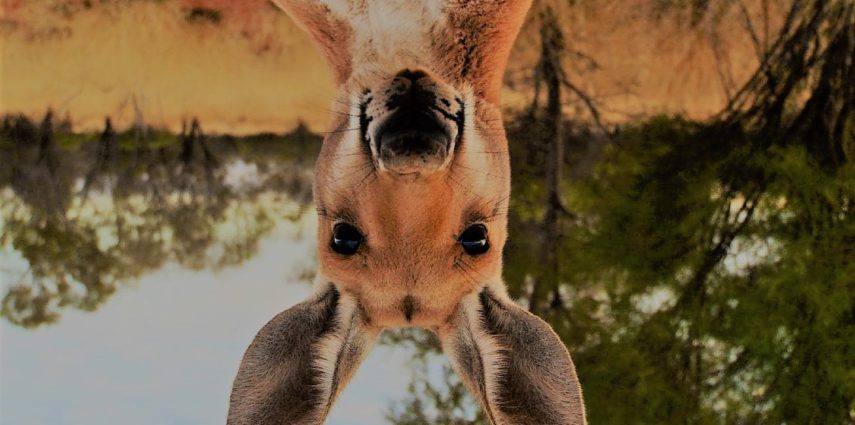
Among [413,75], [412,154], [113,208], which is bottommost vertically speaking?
[113,208]

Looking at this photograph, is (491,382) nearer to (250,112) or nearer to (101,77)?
(250,112)

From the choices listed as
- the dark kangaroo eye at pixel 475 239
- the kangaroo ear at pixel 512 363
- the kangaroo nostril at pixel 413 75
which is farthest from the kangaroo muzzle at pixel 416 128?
the kangaroo ear at pixel 512 363

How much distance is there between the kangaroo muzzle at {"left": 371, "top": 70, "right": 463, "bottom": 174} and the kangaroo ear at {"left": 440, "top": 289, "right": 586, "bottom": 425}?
43 cm

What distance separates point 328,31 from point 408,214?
75 centimetres

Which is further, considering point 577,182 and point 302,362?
point 577,182

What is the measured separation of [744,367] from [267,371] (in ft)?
7.35

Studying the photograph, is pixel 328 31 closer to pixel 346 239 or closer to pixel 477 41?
pixel 477 41

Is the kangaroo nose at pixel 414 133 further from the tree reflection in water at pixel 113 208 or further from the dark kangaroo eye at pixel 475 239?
the tree reflection in water at pixel 113 208

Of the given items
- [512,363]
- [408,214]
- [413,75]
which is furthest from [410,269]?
[413,75]

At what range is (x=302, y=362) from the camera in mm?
1940

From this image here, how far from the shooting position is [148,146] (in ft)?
12.0

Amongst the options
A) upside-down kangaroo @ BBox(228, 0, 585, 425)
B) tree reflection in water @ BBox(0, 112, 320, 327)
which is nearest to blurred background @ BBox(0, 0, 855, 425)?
tree reflection in water @ BBox(0, 112, 320, 327)

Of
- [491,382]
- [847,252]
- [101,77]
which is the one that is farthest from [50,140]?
[847,252]

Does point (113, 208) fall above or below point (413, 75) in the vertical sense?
below
